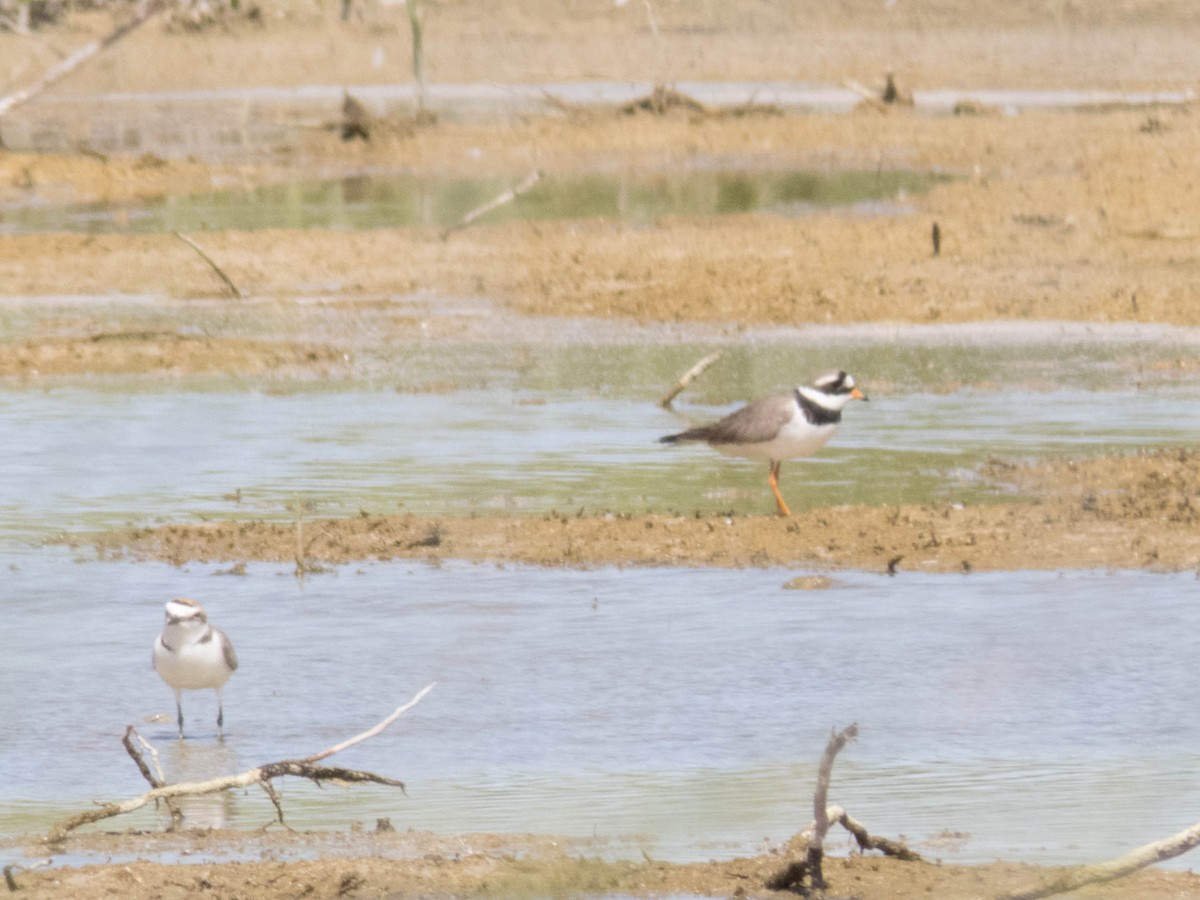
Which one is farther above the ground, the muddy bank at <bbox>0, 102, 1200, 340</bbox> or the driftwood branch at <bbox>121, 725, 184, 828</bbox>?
the muddy bank at <bbox>0, 102, 1200, 340</bbox>

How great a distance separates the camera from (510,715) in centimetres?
912

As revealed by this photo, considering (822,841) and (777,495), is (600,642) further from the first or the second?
(822,841)

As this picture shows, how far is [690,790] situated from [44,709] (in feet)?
9.24

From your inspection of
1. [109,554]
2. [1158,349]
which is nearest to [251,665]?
[109,554]

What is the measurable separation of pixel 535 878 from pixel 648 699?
271cm

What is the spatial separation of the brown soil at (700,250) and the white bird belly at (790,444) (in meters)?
0.45

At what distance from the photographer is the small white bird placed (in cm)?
877

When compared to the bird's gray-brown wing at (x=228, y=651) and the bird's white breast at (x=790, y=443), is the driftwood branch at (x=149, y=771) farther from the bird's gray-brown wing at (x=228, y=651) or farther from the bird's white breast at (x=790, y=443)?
the bird's white breast at (x=790, y=443)

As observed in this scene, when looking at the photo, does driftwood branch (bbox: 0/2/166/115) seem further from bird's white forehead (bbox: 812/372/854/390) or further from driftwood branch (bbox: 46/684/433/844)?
bird's white forehead (bbox: 812/372/854/390)

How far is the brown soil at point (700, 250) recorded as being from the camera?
11617 millimetres

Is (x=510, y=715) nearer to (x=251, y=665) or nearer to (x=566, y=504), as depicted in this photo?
(x=251, y=665)

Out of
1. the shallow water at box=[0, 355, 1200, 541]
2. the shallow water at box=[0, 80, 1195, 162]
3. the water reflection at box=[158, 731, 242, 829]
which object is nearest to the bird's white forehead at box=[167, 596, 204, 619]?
the water reflection at box=[158, 731, 242, 829]

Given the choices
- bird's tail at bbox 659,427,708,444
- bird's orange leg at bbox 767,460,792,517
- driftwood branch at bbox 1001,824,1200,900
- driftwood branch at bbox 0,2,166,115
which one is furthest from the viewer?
bird's tail at bbox 659,427,708,444

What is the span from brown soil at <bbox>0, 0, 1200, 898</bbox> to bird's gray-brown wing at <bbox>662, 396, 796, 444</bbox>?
18.7 inches
